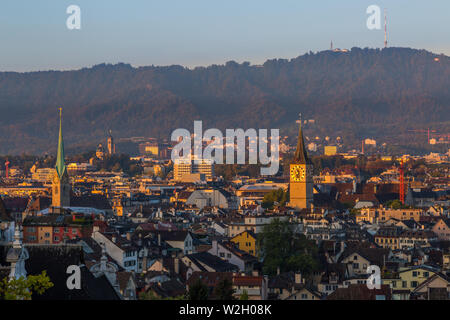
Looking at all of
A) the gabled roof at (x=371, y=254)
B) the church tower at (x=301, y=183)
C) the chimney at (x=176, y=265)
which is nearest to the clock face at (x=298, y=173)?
the church tower at (x=301, y=183)

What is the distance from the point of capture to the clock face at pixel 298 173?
11394 cm

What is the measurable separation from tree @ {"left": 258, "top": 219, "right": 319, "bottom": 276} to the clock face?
55839 mm

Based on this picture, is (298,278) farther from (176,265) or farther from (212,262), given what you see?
(212,262)

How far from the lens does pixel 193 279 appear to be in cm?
3953

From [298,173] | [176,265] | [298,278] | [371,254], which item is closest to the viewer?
[298,278]

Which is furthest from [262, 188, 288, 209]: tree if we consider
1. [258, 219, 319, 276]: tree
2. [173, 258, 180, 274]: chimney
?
[173, 258, 180, 274]: chimney

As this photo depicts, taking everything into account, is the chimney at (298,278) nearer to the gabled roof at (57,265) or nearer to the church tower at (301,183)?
the gabled roof at (57,265)

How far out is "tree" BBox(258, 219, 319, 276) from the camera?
4812cm

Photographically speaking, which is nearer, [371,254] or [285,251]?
[285,251]

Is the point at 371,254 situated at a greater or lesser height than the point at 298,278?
lesser

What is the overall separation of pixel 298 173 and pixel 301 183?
59.2 inches

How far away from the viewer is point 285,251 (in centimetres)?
5203

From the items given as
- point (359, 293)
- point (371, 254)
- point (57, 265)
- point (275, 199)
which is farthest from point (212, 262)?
point (275, 199)

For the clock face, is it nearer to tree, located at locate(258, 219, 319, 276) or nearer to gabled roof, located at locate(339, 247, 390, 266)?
tree, located at locate(258, 219, 319, 276)
